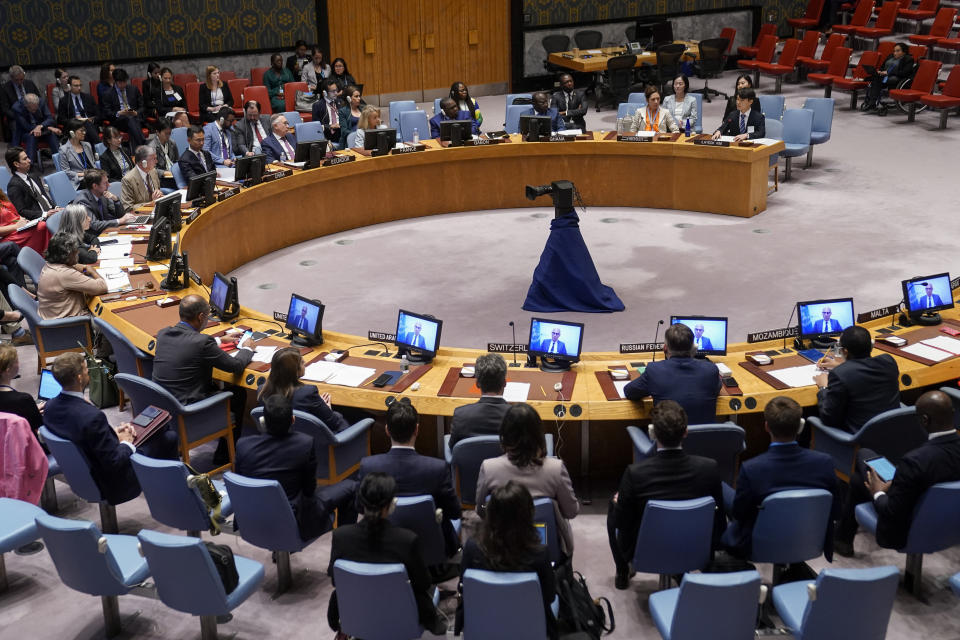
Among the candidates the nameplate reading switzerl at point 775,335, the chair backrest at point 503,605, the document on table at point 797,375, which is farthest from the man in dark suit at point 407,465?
the nameplate reading switzerl at point 775,335

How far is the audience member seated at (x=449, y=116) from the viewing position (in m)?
12.7

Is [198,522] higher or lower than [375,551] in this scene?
lower

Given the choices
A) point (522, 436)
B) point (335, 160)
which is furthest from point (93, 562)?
point (335, 160)

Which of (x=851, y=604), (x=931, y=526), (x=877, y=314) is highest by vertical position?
(x=877, y=314)

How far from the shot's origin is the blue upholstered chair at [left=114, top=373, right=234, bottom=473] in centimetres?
610

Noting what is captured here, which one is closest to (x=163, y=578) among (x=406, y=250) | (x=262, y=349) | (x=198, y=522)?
(x=198, y=522)

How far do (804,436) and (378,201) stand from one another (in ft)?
23.0

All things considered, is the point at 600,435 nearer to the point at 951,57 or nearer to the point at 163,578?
the point at 163,578

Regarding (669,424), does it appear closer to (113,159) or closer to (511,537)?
→ (511,537)

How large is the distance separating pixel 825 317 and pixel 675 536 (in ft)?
8.66

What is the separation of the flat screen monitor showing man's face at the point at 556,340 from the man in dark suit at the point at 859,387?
1542 millimetres

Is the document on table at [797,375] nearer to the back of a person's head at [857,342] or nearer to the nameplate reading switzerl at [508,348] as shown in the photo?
the back of a person's head at [857,342]

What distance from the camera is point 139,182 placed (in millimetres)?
10172

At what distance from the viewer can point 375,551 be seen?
423 centimetres
